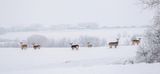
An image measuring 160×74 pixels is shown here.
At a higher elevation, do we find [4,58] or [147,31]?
[147,31]

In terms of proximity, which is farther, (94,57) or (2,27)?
(2,27)

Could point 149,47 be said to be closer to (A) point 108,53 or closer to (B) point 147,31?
(B) point 147,31

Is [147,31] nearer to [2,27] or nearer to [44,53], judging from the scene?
[44,53]

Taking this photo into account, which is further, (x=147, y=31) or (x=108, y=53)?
(x=108, y=53)

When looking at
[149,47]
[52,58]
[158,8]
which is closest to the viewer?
[158,8]

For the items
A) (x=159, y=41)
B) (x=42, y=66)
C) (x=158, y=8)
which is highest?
(x=158, y=8)

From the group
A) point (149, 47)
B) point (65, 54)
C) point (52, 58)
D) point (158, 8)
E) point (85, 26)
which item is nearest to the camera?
point (158, 8)

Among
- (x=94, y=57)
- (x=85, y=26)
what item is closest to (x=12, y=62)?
(x=94, y=57)

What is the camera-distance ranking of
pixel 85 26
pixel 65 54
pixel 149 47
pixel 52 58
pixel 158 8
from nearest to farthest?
pixel 158 8 → pixel 149 47 → pixel 52 58 → pixel 65 54 → pixel 85 26

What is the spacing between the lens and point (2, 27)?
415 ft

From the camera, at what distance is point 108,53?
30.3 metres

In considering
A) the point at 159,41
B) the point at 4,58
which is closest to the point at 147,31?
the point at 159,41

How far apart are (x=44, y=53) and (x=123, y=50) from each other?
27.1 feet

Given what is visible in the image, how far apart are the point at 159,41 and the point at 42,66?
33.8 ft
